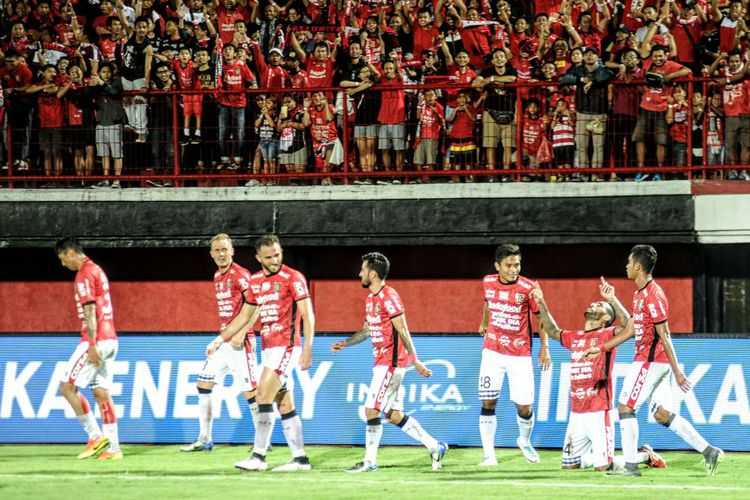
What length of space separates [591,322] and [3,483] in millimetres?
5625

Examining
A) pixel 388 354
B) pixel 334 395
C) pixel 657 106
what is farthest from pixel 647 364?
pixel 657 106

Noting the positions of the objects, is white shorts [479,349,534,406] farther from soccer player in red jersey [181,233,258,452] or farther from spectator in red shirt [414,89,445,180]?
spectator in red shirt [414,89,445,180]

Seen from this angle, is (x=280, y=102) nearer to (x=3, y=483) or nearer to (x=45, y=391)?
(x=45, y=391)

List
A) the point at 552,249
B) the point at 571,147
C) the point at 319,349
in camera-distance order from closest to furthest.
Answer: the point at 319,349 → the point at 571,147 → the point at 552,249

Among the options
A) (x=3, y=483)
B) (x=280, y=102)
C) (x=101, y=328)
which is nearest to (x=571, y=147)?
(x=280, y=102)

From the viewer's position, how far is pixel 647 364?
13617mm

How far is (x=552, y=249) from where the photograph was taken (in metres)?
20.6

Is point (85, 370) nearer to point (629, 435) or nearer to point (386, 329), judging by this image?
point (386, 329)

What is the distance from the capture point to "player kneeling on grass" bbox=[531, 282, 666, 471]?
45.6ft

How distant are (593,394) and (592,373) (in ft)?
0.65

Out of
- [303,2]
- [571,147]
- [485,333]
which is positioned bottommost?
[485,333]

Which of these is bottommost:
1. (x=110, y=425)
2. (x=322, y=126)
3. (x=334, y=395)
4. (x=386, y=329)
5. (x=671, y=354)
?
(x=110, y=425)

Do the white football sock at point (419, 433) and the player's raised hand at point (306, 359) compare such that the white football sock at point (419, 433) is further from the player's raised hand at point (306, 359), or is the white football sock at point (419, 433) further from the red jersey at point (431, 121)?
the red jersey at point (431, 121)

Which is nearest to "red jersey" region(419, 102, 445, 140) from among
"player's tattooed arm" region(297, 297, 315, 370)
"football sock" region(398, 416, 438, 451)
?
"football sock" region(398, 416, 438, 451)
